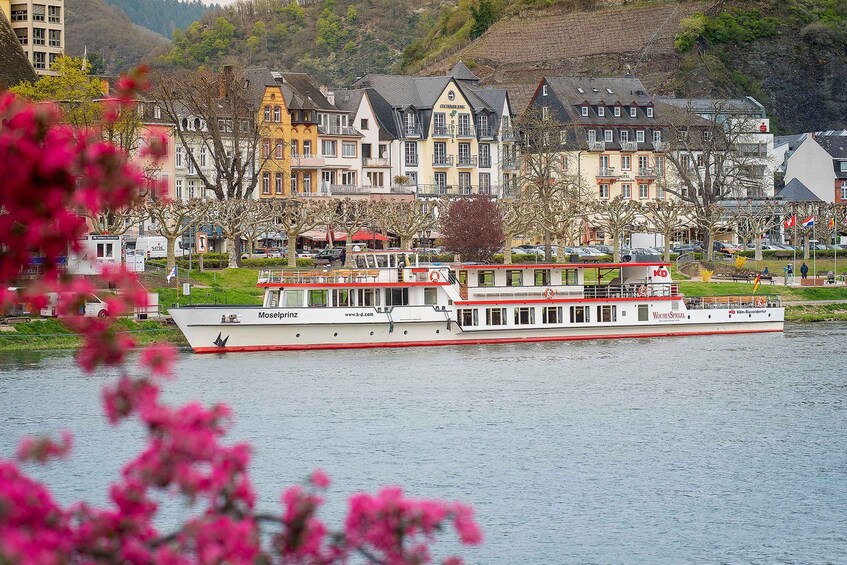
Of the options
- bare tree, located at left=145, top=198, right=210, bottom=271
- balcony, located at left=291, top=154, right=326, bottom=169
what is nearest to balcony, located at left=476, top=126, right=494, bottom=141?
balcony, located at left=291, top=154, right=326, bottom=169

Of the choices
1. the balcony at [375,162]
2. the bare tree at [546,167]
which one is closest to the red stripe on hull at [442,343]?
the bare tree at [546,167]

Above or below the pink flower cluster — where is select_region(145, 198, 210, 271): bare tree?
above

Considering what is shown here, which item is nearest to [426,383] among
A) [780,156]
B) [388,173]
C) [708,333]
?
[708,333]

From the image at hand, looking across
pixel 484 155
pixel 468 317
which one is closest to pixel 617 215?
pixel 484 155

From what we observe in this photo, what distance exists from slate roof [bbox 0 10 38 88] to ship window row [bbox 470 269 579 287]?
32848 mm

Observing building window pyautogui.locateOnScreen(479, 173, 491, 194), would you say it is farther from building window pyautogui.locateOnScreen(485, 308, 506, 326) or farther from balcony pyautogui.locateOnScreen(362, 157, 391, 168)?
building window pyautogui.locateOnScreen(485, 308, 506, 326)

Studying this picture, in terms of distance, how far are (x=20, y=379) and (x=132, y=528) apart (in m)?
36.6

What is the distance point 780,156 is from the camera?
116375 mm

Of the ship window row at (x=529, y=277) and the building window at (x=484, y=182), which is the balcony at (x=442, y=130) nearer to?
the building window at (x=484, y=182)

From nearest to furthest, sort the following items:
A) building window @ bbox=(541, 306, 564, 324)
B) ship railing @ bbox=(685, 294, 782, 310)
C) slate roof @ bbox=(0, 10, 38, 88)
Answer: building window @ bbox=(541, 306, 564, 324)
ship railing @ bbox=(685, 294, 782, 310)
slate roof @ bbox=(0, 10, 38, 88)

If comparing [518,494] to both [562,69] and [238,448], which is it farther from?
[562,69]

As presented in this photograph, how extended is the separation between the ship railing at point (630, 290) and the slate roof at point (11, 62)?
35113mm

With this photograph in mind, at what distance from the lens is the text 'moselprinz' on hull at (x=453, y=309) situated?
5447cm

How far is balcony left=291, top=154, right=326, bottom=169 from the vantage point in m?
92.9
